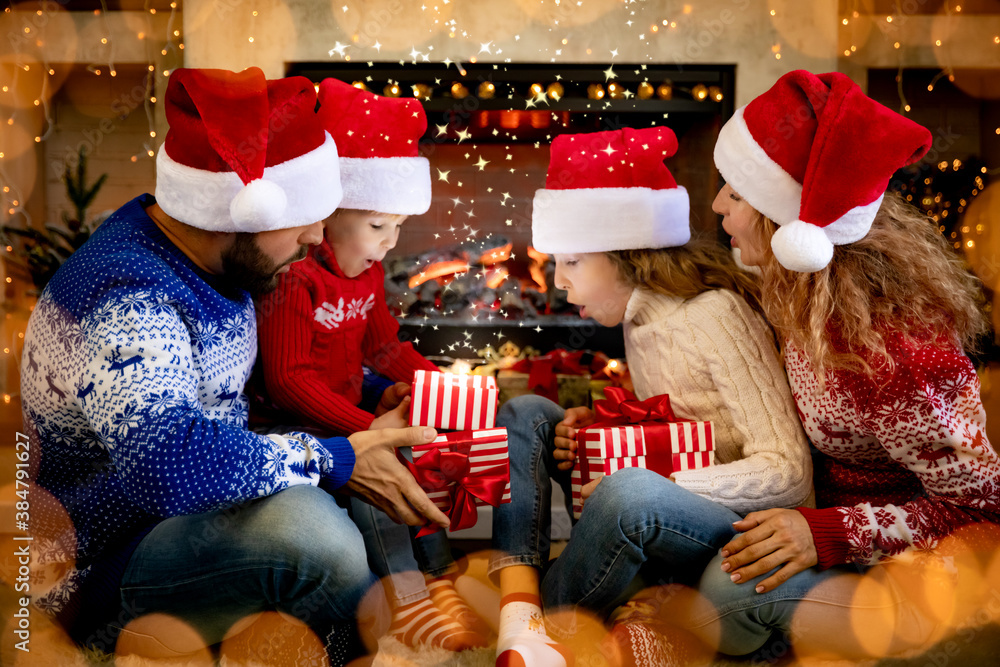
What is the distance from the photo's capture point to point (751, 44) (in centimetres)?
237

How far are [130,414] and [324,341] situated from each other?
0.60 meters

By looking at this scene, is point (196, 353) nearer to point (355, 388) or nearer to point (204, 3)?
point (355, 388)

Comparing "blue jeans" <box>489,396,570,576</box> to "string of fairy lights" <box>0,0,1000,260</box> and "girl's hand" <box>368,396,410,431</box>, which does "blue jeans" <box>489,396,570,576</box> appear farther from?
"string of fairy lights" <box>0,0,1000,260</box>

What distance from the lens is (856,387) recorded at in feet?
3.93

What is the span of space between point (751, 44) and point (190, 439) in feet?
6.98

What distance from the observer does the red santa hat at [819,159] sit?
1184 millimetres

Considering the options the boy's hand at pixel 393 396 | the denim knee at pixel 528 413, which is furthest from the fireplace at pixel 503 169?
Answer: the denim knee at pixel 528 413

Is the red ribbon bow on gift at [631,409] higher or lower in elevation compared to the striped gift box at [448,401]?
lower

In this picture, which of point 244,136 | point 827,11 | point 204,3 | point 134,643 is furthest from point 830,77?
point 204,3

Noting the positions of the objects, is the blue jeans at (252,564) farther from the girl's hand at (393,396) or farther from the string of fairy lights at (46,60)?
the string of fairy lights at (46,60)

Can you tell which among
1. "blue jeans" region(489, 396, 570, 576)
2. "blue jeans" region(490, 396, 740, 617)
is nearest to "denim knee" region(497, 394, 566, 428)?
"blue jeans" region(489, 396, 570, 576)

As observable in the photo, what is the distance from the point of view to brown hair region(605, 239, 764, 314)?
1530 millimetres

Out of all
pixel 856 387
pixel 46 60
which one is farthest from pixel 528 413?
pixel 46 60

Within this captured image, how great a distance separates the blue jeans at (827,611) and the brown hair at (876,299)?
1.09 feet
